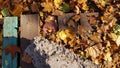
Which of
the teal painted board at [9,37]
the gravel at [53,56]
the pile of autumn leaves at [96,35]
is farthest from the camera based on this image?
the teal painted board at [9,37]

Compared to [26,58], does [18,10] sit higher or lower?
higher

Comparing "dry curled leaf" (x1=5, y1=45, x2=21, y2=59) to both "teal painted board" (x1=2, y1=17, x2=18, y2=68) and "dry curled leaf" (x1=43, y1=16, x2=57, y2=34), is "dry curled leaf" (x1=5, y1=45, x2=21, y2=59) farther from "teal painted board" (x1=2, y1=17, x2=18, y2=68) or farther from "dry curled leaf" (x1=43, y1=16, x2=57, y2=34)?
"dry curled leaf" (x1=43, y1=16, x2=57, y2=34)

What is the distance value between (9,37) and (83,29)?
3.04ft

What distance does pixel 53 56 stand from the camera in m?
3.40

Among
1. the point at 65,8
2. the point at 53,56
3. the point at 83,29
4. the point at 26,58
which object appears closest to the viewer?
the point at 53,56

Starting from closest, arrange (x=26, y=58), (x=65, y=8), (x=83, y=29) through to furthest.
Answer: (x=26, y=58)
(x=83, y=29)
(x=65, y=8)

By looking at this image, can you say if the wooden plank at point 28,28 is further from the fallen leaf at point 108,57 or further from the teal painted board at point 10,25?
the fallen leaf at point 108,57

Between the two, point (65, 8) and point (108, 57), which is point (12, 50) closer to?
point (65, 8)

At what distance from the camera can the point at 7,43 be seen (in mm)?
3654

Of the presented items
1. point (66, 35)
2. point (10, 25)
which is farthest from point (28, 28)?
point (66, 35)

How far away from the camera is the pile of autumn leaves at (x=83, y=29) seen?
137 inches

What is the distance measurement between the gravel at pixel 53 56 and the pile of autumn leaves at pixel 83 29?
103 mm

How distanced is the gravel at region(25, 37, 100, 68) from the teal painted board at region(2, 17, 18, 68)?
277mm

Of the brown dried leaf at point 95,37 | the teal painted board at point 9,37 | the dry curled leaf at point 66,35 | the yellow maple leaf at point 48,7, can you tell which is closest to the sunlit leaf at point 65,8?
the yellow maple leaf at point 48,7
